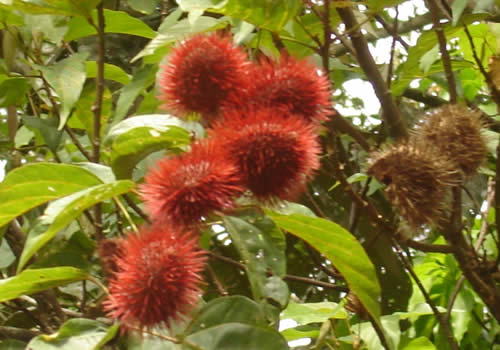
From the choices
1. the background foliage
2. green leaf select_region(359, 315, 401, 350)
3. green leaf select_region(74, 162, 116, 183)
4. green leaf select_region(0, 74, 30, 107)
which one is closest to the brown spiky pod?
the background foliage

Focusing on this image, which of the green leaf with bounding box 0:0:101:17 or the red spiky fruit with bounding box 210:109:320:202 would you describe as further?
the green leaf with bounding box 0:0:101:17

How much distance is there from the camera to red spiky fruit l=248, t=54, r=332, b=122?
0.93 metres

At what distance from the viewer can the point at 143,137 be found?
959 mm

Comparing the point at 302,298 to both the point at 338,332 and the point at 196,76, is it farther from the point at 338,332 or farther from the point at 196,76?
the point at 196,76

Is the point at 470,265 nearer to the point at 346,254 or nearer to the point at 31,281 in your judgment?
the point at 346,254

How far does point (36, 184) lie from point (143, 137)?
0.49 ft

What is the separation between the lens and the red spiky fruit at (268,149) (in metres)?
0.86

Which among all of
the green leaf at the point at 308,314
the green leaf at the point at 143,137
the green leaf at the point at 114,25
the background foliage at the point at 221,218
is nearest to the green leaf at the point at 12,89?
the background foliage at the point at 221,218

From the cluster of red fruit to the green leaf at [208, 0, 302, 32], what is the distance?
4 centimetres

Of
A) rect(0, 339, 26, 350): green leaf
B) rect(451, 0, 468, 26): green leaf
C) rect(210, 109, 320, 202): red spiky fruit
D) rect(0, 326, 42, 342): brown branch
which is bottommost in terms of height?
rect(0, 326, 42, 342): brown branch

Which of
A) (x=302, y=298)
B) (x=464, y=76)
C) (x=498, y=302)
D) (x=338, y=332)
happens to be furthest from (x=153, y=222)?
(x=464, y=76)

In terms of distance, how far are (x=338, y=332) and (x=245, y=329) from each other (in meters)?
0.85

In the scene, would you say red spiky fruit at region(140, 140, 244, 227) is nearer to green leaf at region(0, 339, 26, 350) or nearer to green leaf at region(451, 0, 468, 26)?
green leaf at region(0, 339, 26, 350)

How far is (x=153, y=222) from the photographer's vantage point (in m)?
0.91
